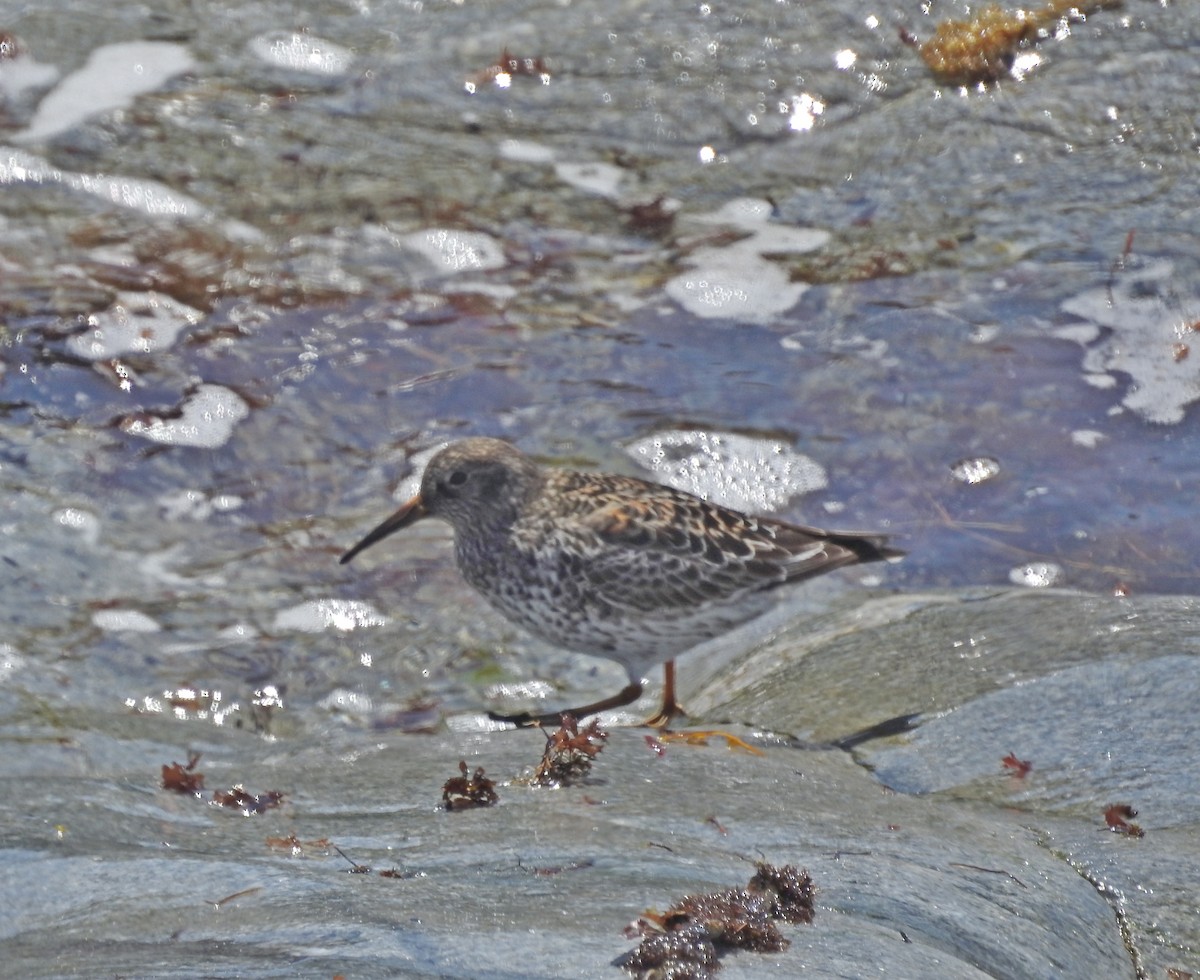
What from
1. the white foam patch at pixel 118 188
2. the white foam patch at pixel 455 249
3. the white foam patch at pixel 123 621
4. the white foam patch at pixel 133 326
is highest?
the white foam patch at pixel 118 188

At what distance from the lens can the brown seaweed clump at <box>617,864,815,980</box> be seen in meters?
3.21

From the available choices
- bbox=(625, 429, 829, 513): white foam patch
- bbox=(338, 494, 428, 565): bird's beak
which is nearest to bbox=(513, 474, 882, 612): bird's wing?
bbox=(338, 494, 428, 565): bird's beak

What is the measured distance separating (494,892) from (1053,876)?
60.4 inches

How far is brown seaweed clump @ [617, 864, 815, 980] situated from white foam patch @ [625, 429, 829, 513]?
4.41 metres

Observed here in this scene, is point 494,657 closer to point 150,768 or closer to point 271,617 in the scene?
point 271,617

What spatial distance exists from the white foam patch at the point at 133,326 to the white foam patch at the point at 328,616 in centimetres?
228

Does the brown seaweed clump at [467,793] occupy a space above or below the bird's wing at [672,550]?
above

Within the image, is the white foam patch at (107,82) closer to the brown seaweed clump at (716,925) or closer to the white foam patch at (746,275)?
the white foam patch at (746,275)

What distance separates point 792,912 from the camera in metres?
3.50

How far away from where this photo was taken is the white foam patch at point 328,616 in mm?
7051

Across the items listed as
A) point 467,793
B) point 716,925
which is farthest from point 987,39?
point 716,925

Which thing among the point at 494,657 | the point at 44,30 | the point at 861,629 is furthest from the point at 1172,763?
the point at 44,30

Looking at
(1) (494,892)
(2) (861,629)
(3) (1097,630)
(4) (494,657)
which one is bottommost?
(4) (494,657)

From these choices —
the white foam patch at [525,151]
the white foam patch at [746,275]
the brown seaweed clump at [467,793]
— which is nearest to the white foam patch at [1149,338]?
the white foam patch at [746,275]
